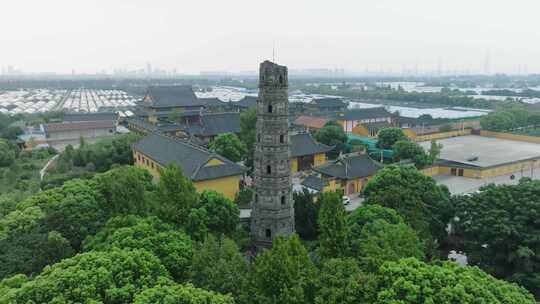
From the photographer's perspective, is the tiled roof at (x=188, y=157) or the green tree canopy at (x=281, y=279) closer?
the green tree canopy at (x=281, y=279)

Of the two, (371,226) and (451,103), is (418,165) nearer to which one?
(371,226)

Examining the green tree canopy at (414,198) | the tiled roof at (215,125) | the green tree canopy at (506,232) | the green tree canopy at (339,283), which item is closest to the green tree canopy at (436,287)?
the green tree canopy at (339,283)

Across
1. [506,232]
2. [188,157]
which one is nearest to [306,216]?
[506,232]

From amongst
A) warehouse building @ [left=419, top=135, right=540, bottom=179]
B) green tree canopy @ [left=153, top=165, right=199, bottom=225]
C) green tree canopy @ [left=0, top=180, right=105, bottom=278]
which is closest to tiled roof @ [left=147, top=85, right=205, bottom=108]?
green tree canopy @ [left=0, top=180, right=105, bottom=278]

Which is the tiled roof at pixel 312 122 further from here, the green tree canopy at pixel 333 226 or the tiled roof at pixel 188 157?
the green tree canopy at pixel 333 226

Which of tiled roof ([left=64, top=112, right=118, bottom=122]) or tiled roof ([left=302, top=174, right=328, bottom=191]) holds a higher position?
tiled roof ([left=64, top=112, right=118, bottom=122])

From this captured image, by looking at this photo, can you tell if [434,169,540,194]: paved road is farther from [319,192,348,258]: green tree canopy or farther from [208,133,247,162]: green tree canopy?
[319,192,348,258]: green tree canopy
